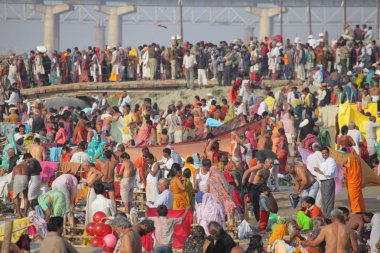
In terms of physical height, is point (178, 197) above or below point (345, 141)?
below

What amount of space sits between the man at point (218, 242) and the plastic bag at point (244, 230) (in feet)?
11.0

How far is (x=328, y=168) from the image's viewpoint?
20.3 metres

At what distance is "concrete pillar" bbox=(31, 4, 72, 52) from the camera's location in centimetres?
12238

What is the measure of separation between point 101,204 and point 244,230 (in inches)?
90.3

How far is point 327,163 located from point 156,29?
5626 inches

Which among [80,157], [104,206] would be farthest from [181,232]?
[80,157]

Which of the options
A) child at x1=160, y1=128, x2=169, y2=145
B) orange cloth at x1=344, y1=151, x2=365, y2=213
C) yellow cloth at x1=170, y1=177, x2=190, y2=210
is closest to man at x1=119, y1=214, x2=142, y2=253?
yellow cloth at x1=170, y1=177, x2=190, y2=210

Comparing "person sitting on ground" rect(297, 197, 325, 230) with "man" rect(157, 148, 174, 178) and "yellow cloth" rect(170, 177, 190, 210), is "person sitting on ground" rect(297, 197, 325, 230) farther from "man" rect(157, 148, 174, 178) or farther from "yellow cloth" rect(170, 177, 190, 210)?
"man" rect(157, 148, 174, 178)

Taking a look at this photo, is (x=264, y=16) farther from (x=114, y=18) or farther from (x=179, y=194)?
(x=179, y=194)

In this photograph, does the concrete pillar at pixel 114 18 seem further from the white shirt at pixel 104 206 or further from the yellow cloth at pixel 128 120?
the white shirt at pixel 104 206

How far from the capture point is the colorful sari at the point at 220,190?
19.4 metres

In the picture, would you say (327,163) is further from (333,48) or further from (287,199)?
(333,48)

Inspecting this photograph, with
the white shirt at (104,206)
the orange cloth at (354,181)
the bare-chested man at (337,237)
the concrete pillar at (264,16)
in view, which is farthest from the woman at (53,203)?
the concrete pillar at (264,16)

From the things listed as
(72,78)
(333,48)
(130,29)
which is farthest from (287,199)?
(130,29)
